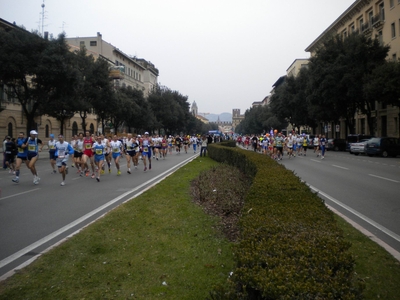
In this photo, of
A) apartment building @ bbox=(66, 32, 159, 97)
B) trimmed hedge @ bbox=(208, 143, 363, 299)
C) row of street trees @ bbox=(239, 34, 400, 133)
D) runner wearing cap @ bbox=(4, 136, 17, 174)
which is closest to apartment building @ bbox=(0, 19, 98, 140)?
apartment building @ bbox=(66, 32, 159, 97)

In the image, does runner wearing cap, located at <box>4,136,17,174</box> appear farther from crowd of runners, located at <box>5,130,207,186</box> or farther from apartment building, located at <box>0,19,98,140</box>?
apartment building, located at <box>0,19,98,140</box>

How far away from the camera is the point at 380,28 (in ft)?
153

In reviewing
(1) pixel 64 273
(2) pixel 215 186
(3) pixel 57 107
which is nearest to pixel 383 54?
(3) pixel 57 107

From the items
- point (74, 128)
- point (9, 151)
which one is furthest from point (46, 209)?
point (74, 128)

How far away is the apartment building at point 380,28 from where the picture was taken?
142 ft

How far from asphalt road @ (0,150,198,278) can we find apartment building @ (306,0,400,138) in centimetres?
3680

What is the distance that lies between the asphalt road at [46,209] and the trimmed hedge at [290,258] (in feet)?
9.95

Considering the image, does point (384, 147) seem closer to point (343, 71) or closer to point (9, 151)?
point (343, 71)

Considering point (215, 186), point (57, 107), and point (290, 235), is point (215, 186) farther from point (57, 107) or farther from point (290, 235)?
point (57, 107)

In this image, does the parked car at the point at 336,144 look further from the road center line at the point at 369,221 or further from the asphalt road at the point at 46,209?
the road center line at the point at 369,221

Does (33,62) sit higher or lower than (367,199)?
higher

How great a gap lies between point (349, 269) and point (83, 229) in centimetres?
482

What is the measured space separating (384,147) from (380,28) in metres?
20.0

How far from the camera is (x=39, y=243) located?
620cm
